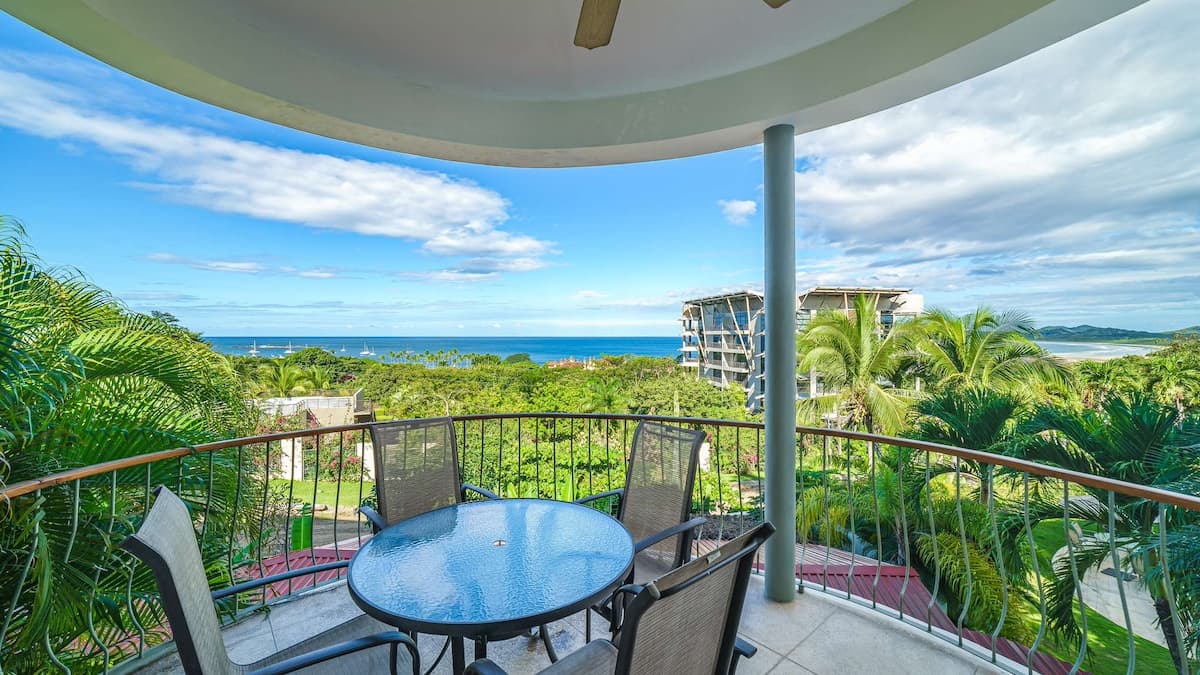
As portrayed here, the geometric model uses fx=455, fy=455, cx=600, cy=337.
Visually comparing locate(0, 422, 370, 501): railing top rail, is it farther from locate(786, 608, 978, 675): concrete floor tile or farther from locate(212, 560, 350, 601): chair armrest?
locate(786, 608, 978, 675): concrete floor tile

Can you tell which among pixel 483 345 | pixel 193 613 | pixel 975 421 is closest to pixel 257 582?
pixel 193 613

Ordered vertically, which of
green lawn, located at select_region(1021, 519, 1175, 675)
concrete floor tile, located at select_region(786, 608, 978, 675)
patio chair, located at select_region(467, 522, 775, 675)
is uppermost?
patio chair, located at select_region(467, 522, 775, 675)

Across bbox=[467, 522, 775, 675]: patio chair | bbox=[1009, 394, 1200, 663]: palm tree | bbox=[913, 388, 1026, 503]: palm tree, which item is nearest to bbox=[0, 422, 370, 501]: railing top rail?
bbox=[467, 522, 775, 675]: patio chair

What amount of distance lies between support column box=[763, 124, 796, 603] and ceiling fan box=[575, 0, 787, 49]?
1.17 m

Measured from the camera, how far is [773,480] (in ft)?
9.21

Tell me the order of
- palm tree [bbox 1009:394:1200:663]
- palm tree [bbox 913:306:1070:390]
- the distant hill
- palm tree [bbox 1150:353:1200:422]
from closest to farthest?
palm tree [bbox 1009:394:1200:663] → palm tree [bbox 1150:353:1200:422] → palm tree [bbox 913:306:1070:390] → the distant hill

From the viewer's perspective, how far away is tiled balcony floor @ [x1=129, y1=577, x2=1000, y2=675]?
215 cm

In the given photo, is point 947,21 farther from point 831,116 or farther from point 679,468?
point 679,468

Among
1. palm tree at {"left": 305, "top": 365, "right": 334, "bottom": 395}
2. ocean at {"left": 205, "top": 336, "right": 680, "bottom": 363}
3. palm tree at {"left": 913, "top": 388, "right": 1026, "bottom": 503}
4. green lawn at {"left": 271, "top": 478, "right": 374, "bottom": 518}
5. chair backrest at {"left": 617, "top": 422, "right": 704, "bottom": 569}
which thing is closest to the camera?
chair backrest at {"left": 617, "top": 422, "right": 704, "bottom": 569}

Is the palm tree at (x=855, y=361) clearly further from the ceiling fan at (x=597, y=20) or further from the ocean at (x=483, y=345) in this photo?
the ocean at (x=483, y=345)

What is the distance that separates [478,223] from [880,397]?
2095 centimetres

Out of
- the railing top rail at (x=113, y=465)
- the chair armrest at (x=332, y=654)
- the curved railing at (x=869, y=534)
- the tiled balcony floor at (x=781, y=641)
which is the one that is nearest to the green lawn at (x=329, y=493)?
the curved railing at (x=869, y=534)

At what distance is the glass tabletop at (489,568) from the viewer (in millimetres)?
1348

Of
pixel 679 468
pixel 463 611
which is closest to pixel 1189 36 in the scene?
pixel 679 468
